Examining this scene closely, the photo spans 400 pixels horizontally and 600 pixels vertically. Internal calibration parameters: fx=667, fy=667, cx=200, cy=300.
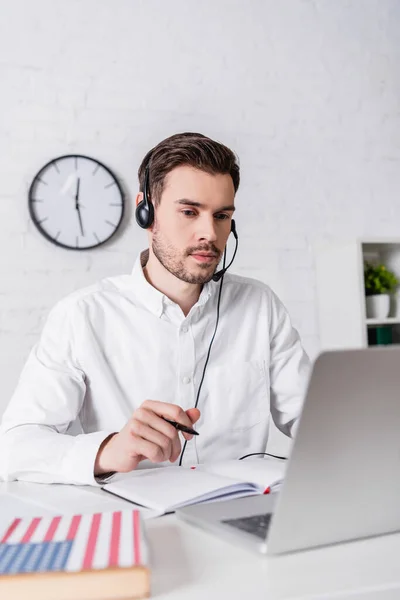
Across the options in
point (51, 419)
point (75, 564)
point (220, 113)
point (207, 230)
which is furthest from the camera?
point (220, 113)

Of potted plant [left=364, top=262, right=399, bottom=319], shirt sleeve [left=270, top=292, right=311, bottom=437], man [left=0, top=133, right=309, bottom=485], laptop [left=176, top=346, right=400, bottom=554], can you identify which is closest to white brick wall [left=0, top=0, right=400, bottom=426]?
potted plant [left=364, top=262, right=399, bottom=319]

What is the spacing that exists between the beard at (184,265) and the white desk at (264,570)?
2.79ft

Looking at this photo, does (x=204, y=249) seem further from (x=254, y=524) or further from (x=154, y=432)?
(x=254, y=524)

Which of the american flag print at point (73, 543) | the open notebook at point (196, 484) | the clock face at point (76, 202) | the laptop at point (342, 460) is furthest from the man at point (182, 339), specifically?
the clock face at point (76, 202)

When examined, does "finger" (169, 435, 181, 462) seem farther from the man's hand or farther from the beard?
the beard

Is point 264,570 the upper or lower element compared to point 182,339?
lower

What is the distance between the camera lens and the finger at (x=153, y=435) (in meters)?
1.04

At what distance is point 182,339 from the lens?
1.60 metres

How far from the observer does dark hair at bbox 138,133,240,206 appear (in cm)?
161

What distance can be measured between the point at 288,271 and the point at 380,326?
47 cm

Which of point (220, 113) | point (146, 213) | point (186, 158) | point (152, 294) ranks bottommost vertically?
point (152, 294)

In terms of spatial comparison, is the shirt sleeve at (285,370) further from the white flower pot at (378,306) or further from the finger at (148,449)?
the white flower pot at (378,306)

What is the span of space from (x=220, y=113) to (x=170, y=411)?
7.31ft

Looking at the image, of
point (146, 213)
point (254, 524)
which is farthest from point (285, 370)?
point (254, 524)
